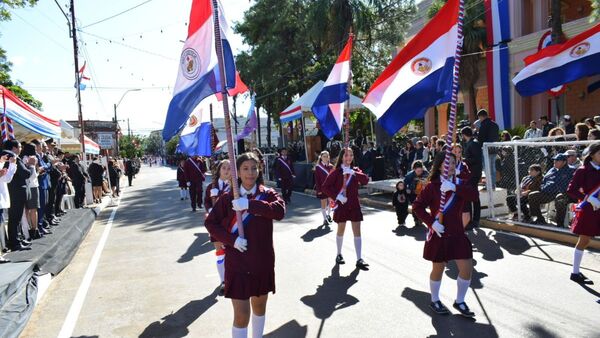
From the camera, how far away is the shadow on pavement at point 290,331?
14.9 feet

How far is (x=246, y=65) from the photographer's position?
110ft

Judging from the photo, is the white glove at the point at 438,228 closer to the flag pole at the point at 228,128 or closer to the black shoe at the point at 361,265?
the flag pole at the point at 228,128

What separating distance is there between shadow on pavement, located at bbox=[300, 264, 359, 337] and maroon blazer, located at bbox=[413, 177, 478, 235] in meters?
1.39

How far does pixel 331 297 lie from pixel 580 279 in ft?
9.93

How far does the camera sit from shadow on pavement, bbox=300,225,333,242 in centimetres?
911

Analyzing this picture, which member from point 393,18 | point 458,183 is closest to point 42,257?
point 458,183

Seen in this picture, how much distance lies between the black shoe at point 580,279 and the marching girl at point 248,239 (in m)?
4.12

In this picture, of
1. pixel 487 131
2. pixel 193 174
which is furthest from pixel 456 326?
pixel 193 174

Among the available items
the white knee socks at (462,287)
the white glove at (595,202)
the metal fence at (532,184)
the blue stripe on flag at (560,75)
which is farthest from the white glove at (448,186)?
the blue stripe on flag at (560,75)

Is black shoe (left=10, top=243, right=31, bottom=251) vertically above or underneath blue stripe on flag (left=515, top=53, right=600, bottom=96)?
underneath

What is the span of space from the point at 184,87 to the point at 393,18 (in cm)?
2278

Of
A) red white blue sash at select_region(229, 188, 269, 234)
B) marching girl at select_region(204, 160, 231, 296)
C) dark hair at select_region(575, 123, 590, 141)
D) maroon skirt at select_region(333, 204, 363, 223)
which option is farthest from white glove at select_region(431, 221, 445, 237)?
dark hair at select_region(575, 123, 590, 141)

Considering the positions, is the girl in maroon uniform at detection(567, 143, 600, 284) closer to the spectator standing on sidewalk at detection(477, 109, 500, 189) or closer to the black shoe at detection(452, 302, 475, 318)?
the black shoe at detection(452, 302, 475, 318)

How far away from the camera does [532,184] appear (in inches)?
354
